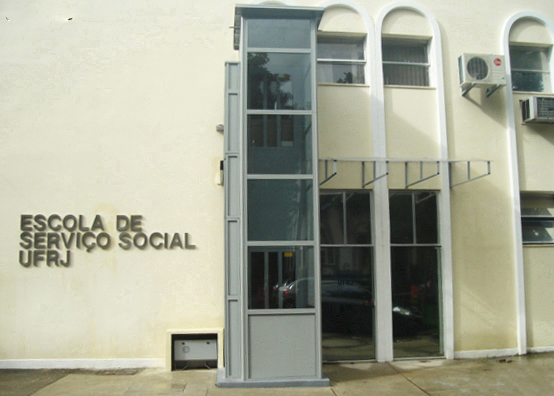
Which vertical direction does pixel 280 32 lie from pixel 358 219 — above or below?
above

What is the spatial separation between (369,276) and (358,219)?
103cm

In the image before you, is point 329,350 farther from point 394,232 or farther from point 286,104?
point 286,104

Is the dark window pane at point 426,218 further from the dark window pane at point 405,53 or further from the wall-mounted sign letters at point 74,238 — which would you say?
the wall-mounted sign letters at point 74,238

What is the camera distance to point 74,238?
28.7 feet

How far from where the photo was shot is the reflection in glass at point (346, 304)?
29.6ft

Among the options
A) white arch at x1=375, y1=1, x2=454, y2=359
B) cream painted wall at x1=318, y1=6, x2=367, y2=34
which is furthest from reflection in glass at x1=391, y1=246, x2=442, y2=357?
cream painted wall at x1=318, y1=6, x2=367, y2=34

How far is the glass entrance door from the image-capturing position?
9.02m

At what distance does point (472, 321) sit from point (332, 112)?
452cm

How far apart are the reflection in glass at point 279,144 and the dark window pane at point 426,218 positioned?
8.88ft

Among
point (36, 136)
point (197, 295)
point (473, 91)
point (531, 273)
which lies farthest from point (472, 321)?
point (36, 136)

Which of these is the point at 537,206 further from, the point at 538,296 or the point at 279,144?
the point at 279,144

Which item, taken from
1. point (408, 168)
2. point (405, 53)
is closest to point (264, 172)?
point (408, 168)

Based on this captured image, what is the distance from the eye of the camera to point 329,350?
29.5 feet

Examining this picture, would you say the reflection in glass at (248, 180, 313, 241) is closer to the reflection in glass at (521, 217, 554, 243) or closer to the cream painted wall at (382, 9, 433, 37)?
the cream painted wall at (382, 9, 433, 37)
